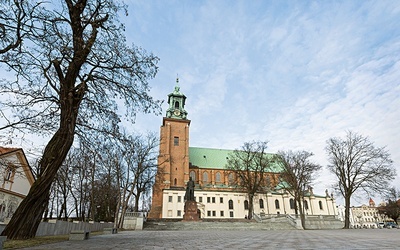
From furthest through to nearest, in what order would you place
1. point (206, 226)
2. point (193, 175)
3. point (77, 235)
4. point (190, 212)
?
point (193, 175) < point (190, 212) < point (206, 226) < point (77, 235)

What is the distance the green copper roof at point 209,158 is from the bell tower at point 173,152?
21.3 ft

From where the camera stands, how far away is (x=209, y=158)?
5916cm

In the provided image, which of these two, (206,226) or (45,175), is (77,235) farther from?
(206,226)

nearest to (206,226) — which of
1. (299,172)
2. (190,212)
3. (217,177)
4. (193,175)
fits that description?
(190,212)

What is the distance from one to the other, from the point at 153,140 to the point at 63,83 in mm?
18547

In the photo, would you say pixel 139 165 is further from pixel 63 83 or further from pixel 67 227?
pixel 63 83

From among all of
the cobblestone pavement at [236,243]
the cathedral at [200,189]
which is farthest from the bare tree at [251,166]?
the cobblestone pavement at [236,243]

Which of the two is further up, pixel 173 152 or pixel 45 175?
pixel 173 152

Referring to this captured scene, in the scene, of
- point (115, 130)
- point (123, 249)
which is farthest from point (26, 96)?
point (123, 249)

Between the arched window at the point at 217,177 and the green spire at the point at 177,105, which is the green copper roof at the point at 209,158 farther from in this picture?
the green spire at the point at 177,105

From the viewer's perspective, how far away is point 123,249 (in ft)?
20.2

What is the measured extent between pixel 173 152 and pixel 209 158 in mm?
11802

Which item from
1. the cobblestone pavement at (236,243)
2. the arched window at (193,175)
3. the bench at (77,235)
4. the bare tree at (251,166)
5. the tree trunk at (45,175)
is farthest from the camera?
the arched window at (193,175)

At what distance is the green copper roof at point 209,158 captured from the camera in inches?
2238
